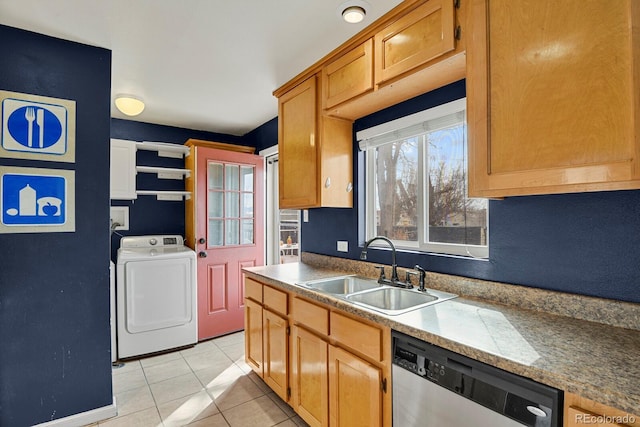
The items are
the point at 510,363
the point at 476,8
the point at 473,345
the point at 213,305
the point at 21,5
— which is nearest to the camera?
the point at 510,363

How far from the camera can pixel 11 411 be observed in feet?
6.27

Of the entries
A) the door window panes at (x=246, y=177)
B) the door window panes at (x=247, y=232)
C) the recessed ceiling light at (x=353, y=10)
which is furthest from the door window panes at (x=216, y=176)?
the recessed ceiling light at (x=353, y=10)

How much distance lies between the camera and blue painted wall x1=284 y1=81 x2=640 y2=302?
1244 mm

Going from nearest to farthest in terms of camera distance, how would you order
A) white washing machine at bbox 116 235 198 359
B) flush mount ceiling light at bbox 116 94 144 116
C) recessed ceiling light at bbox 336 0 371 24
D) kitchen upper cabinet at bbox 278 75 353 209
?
recessed ceiling light at bbox 336 0 371 24 → kitchen upper cabinet at bbox 278 75 353 209 → flush mount ceiling light at bbox 116 94 144 116 → white washing machine at bbox 116 235 198 359

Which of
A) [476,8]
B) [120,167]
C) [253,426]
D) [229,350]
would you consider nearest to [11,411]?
[253,426]

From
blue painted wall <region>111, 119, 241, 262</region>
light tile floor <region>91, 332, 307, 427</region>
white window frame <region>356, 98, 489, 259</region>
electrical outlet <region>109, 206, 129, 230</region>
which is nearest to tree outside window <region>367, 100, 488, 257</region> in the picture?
white window frame <region>356, 98, 489, 259</region>

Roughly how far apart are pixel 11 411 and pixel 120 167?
212 cm

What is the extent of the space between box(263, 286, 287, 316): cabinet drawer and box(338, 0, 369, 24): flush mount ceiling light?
167 cm

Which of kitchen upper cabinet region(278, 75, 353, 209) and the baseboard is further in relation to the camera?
kitchen upper cabinet region(278, 75, 353, 209)

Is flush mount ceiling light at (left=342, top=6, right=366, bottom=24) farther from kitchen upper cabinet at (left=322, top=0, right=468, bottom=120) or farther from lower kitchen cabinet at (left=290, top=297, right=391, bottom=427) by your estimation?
lower kitchen cabinet at (left=290, top=297, right=391, bottom=427)

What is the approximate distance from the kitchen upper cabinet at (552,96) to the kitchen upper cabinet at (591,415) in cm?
65

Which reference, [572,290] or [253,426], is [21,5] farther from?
[572,290]

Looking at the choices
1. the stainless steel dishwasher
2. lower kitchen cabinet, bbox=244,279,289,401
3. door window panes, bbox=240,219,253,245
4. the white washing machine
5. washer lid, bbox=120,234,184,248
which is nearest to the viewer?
the stainless steel dishwasher

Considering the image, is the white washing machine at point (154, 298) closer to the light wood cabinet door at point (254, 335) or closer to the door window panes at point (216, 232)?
the door window panes at point (216, 232)
